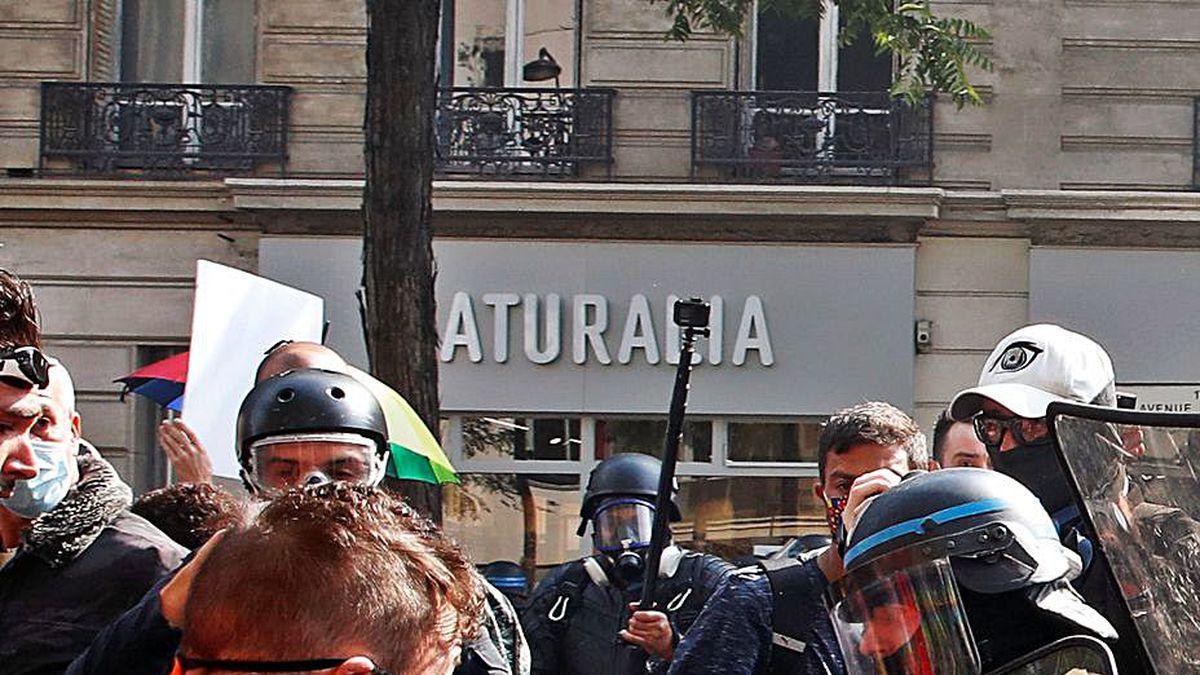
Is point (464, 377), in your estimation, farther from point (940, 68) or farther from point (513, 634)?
point (513, 634)

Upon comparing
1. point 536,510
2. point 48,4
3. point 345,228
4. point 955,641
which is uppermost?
point 48,4

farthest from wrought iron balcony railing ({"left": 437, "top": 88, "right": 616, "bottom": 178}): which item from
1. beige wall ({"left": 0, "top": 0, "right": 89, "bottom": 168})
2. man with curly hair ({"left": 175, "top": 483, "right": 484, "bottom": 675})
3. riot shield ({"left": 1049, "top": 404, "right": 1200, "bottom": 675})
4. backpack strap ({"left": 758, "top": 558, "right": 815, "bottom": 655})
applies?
man with curly hair ({"left": 175, "top": 483, "right": 484, "bottom": 675})

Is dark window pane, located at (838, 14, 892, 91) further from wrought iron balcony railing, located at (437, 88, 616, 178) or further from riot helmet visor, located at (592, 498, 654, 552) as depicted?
riot helmet visor, located at (592, 498, 654, 552)

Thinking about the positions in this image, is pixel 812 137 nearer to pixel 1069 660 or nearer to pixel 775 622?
pixel 775 622

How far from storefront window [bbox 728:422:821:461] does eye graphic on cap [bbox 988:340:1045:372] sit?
9695 millimetres

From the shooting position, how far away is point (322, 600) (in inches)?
71.3

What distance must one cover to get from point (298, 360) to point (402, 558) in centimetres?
274

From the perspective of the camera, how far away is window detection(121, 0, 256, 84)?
44.9 ft

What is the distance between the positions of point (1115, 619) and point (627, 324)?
1089 cm

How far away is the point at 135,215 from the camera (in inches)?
525

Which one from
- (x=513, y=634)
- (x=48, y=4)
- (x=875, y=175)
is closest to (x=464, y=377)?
(x=875, y=175)

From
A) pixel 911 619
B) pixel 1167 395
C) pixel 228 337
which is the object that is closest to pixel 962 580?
pixel 911 619

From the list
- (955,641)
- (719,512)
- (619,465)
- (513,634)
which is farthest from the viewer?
(719,512)

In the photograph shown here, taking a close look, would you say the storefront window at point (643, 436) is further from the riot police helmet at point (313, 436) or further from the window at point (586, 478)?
the riot police helmet at point (313, 436)
